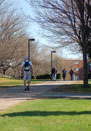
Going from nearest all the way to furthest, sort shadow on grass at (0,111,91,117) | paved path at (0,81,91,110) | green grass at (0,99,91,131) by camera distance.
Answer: green grass at (0,99,91,131), shadow on grass at (0,111,91,117), paved path at (0,81,91,110)

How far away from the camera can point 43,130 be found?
4.85 meters

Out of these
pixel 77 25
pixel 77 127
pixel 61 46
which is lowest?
pixel 77 127

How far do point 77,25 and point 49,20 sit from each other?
1939mm

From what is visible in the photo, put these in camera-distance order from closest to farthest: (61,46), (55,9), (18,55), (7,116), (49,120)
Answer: (49,120)
(7,116)
(55,9)
(61,46)
(18,55)

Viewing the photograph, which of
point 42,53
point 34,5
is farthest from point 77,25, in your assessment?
point 42,53

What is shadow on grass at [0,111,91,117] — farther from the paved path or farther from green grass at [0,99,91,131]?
the paved path

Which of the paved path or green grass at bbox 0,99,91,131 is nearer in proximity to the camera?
green grass at bbox 0,99,91,131

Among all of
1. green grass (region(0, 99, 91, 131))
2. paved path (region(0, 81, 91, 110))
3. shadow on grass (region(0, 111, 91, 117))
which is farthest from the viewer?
paved path (region(0, 81, 91, 110))

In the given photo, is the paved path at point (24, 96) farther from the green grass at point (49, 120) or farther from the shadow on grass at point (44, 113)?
the green grass at point (49, 120)

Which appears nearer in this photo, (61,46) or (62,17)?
(62,17)

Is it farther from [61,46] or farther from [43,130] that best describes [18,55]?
[43,130]

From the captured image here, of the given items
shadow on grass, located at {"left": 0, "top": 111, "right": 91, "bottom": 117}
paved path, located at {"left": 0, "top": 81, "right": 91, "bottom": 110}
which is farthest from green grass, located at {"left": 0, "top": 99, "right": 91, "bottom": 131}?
paved path, located at {"left": 0, "top": 81, "right": 91, "bottom": 110}

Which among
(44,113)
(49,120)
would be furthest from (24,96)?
(49,120)

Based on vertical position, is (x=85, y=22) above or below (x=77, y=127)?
above
